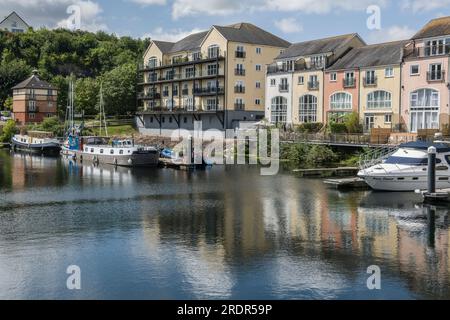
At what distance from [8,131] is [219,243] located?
3302 inches

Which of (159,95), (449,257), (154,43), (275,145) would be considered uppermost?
(154,43)

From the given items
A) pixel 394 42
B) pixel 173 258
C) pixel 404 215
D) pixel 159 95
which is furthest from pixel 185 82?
pixel 173 258

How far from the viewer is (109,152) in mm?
64312

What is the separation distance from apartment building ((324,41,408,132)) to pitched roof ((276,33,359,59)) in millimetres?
2296

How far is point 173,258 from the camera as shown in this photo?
22.8 metres

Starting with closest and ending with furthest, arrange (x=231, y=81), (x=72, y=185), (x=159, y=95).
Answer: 1. (x=72, y=185)
2. (x=231, y=81)
3. (x=159, y=95)

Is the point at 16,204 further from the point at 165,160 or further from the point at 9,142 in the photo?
the point at 9,142

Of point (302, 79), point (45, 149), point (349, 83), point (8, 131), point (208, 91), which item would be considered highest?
point (302, 79)

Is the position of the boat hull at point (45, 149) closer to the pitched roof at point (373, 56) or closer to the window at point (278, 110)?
the window at point (278, 110)

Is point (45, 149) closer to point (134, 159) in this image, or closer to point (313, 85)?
point (134, 159)

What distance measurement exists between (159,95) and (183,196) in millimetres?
56260

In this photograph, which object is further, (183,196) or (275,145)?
(275,145)

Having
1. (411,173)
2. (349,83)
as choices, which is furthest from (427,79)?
(411,173)

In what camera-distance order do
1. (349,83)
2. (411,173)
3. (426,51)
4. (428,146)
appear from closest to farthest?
1. (411,173)
2. (428,146)
3. (426,51)
4. (349,83)
